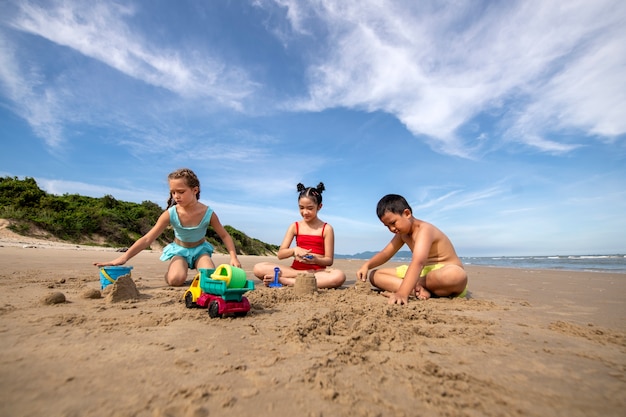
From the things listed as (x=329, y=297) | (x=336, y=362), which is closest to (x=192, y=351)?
(x=336, y=362)

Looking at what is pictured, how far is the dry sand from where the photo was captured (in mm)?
1145

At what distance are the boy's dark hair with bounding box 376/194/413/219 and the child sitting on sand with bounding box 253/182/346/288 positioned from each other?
1.35 m

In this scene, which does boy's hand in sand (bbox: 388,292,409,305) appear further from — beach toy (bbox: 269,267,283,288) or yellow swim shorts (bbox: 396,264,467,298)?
beach toy (bbox: 269,267,283,288)

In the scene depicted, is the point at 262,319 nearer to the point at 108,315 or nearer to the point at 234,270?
the point at 234,270

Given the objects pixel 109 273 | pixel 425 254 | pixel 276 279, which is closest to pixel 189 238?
pixel 109 273

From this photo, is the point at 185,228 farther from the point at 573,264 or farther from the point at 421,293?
the point at 573,264

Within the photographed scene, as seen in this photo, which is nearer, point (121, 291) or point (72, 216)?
point (121, 291)

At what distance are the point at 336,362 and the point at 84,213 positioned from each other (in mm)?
18616

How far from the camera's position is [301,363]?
154 centimetres

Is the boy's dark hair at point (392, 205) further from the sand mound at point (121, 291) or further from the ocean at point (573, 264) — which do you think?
the ocean at point (573, 264)

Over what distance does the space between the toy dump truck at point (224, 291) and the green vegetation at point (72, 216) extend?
580 inches

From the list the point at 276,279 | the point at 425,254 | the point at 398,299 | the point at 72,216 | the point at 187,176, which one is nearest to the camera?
the point at 398,299

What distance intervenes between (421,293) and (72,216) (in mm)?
17341

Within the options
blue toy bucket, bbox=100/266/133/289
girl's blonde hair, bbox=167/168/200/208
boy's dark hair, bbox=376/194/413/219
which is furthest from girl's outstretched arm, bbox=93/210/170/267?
boy's dark hair, bbox=376/194/413/219
